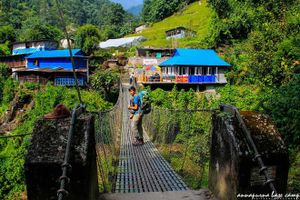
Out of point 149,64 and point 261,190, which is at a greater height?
point 149,64

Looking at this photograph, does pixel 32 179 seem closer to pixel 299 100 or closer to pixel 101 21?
pixel 299 100

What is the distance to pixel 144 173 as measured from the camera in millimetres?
3789

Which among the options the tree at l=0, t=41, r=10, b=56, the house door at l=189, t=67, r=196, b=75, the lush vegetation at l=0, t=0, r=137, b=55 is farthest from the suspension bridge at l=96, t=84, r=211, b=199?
the tree at l=0, t=41, r=10, b=56

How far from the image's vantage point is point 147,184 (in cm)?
326

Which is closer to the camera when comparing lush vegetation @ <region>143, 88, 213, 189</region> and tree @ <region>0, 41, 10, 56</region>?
lush vegetation @ <region>143, 88, 213, 189</region>

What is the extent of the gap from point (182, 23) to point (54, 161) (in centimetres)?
4545

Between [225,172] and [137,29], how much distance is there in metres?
52.2

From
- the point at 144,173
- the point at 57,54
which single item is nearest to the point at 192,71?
the point at 57,54

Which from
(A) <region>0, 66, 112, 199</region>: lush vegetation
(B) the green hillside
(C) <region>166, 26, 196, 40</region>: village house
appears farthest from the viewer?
(B) the green hillside

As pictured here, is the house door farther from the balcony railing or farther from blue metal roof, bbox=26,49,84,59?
blue metal roof, bbox=26,49,84,59

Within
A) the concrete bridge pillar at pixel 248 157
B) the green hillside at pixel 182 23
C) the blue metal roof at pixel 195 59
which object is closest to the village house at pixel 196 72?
the blue metal roof at pixel 195 59

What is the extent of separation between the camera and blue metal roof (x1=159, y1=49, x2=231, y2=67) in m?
20.4

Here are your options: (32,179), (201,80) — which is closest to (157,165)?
(32,179)

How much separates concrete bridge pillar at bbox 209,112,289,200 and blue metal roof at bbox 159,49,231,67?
59.1ft
